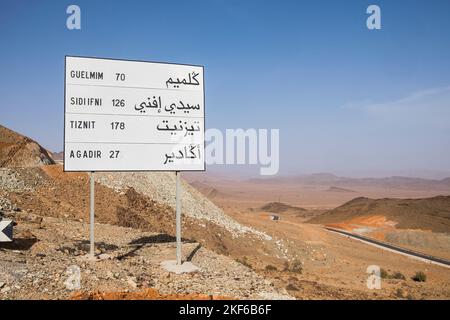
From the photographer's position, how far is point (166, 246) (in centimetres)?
1295

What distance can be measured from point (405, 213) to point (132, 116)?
152ft

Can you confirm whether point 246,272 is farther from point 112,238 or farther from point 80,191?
point 80,191

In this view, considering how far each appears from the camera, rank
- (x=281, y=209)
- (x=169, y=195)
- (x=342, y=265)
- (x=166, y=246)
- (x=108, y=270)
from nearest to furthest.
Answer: (x=108, y=270), (x=166, y=246), (x=342, y=265), (x=169, y=195), (x=281, y=209)

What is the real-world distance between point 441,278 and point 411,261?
4711 millimetres

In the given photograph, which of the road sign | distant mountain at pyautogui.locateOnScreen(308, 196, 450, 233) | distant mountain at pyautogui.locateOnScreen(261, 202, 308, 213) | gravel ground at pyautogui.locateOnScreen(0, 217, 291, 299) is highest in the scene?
the road sign

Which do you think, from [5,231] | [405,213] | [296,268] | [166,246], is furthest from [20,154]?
[405,213]

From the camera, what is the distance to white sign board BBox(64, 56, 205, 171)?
9930 millimetres

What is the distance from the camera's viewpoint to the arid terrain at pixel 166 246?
8461mm

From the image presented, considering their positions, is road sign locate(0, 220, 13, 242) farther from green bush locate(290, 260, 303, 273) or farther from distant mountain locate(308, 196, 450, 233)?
distant mountain locate(308, 196, 450, 233)

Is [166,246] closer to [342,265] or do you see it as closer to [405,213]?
[342,265]

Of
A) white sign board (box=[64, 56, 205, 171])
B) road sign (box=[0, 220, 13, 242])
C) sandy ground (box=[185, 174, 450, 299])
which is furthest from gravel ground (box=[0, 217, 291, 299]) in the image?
white sign board (box=[64, 56, 205, 171])

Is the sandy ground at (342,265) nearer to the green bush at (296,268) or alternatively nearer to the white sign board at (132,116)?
the green bush at (296,268)

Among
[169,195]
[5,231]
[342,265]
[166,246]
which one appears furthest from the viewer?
[169,195]

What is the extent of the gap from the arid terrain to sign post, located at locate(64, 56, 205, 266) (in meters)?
1.61
